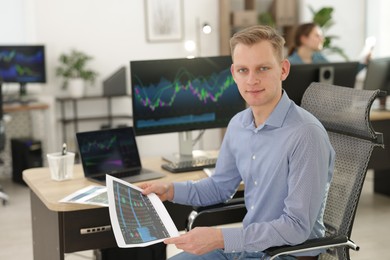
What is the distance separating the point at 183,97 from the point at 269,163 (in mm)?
1008

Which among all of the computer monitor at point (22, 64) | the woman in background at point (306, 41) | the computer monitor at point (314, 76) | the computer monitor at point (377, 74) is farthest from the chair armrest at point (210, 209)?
the computer monitor at point (22, 64)

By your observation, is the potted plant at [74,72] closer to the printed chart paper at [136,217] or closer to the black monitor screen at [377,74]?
the black monitor screen at [377,74]

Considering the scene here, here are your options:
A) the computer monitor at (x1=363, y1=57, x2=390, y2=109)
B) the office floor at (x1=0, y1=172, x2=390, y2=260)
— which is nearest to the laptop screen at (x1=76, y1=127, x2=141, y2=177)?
the office floor at (x1=0, y1=172, x2=390, y2=260)

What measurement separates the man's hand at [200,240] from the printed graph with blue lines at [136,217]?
70mm

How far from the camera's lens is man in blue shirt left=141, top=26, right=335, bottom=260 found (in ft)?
5.86

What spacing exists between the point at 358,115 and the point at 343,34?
564cm

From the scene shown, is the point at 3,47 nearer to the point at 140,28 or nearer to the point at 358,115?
the point at 140,28

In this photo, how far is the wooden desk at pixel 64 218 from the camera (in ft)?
7.17

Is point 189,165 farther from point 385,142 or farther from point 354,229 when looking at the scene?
point 385,142

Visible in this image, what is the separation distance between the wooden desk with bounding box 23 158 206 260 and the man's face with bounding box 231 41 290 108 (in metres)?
0.71

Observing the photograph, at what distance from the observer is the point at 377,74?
4449 mm

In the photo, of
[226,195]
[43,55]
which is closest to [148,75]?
[226,195]

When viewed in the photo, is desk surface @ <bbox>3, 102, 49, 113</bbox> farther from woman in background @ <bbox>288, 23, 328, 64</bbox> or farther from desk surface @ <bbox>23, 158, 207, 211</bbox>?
desk surface @ <bbox>23, 158, 207, 211</bbox>

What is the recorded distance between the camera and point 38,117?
578 cm
